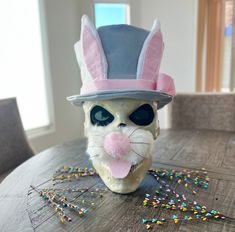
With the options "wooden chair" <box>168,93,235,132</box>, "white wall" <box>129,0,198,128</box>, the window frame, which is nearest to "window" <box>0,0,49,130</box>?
the window frame

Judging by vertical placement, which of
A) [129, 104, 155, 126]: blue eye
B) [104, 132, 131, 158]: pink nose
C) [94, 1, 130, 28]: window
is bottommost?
[104, 132, 131, 158]: pink nose

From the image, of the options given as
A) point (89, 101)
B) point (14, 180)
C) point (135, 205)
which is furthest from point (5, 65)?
point (135, 205)

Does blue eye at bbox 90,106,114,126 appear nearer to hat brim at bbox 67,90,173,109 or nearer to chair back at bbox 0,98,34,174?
hat brim at bbox 67,90,173,109

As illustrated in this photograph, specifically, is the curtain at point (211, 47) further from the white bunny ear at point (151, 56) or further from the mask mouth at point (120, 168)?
the mask mouth at point (120, 168)

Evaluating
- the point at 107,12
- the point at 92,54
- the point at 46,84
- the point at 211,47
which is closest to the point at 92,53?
the point at 92,54

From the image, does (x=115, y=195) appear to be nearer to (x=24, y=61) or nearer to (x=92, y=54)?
(x=92, y=54)

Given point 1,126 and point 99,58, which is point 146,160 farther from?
point 1,126

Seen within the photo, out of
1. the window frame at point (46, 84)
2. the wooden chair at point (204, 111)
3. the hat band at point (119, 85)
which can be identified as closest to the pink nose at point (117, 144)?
the hat band at point (119, 85)
